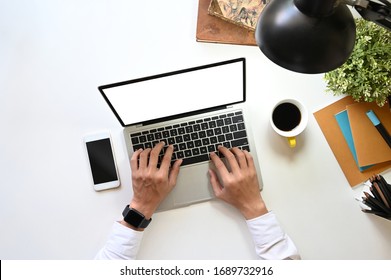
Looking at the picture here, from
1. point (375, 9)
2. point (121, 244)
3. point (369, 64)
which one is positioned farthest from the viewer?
point (121, 244)

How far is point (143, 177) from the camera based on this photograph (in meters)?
0.89

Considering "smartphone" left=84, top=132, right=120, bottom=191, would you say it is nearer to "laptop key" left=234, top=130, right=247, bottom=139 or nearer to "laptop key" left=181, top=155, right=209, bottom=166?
"laptop key" left=181, top=155, right=209, bottom=166

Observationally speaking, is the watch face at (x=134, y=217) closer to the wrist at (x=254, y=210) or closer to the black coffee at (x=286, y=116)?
the wrist at (x=254, y=210)

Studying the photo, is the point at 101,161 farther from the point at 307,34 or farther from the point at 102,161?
the point at 307,34

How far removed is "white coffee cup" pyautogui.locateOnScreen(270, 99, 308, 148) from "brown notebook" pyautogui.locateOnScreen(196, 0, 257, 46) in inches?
7.3

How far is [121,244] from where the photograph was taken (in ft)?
2.87

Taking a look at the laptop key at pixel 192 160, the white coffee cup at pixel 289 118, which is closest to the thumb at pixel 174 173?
the laptop key at pixel 192 160

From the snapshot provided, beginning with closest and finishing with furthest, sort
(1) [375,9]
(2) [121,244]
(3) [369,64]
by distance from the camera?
(1) [375,9] < (3) [369,64] < (2) [121,244]

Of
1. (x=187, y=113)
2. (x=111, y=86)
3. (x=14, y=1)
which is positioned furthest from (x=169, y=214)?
(x=14, y=1)

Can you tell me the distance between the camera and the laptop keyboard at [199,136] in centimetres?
89

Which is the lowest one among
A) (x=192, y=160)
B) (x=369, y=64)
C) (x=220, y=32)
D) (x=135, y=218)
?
(x=135, y=218)

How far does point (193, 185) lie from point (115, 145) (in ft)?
0.74

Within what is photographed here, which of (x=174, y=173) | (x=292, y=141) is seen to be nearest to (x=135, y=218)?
(x=174, y=173)

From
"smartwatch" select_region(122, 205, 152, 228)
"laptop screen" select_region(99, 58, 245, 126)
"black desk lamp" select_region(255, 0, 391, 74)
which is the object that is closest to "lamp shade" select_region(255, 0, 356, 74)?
"black desk lamp" select_region(255, 0, 391, 74)
